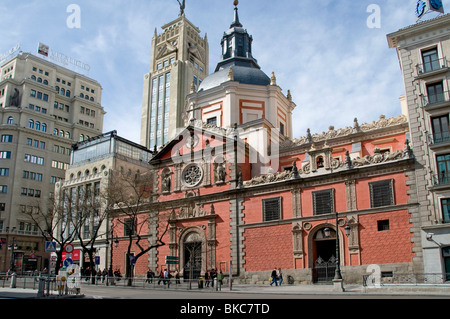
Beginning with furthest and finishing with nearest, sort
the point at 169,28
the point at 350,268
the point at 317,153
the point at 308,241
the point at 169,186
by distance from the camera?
the point at 169,28
the point at 169,186
the point at 317,153
the point at 308,241
the point at 350,268

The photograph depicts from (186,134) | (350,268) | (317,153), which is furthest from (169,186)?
(350,268)

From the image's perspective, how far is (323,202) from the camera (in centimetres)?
3269

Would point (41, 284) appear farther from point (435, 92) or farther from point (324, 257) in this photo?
point (435, 92)

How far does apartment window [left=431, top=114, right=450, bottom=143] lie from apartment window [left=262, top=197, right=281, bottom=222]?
13.0 meters

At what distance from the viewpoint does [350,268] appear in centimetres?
3002

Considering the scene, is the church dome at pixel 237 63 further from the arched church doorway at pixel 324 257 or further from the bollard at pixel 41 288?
the bollard at pixel 41 288

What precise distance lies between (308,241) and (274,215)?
12.9ft

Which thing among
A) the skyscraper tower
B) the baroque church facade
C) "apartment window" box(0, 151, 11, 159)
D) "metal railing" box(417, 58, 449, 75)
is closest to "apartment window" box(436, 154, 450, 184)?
the baroque church facade

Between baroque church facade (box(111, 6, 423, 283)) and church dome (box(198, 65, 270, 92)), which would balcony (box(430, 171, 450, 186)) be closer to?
baroque church facade (box(111, 6, 423, 283))

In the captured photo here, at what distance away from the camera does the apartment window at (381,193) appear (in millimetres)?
A: 29969

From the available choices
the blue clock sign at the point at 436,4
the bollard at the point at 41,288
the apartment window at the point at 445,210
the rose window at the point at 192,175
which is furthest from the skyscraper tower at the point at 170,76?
the bollard at the point at 41,288

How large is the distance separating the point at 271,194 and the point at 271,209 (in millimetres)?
1304
